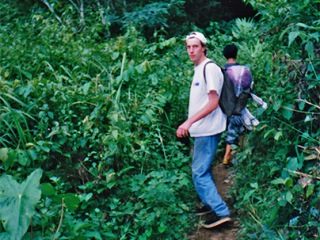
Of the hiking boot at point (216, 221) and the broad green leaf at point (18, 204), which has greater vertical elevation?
the broad green leaf at point (18, 204)

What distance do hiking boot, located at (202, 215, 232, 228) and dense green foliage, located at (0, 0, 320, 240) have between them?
17 cm

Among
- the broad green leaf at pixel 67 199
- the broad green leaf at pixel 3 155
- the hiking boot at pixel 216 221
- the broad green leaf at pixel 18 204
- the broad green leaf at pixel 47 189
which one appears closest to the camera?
the broad green leaf at pixel 18 204

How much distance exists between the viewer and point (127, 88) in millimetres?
6504

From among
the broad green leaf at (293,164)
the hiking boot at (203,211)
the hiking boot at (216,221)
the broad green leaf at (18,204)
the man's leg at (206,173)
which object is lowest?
the hiking boot at (203,211)

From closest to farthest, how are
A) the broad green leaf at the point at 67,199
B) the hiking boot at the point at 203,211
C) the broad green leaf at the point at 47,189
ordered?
the broad green leaf at the point at 47,189, the broad green leaf at the point at 67,199, the hiking boot at the point at 203,211

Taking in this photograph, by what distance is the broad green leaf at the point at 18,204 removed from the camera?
140 inches

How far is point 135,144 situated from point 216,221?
126 centimetres

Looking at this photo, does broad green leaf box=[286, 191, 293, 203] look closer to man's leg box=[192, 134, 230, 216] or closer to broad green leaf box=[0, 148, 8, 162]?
man's leg box=[192, 134, 230, 216]

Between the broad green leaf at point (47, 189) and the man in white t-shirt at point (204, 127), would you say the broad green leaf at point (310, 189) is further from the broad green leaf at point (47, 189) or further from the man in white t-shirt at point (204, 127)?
the broad green leaf at point (47, 189)

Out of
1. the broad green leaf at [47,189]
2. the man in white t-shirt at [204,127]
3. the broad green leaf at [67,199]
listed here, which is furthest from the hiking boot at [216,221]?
the broad green leaf at [47,189]

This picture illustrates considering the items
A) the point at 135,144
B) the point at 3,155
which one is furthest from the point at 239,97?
the point at 3,155

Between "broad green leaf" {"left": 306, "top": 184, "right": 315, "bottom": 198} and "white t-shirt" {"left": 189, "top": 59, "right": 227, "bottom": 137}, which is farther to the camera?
"white t-shirt" {"left": 189, "top": 59, "right": 227, "bottom": 137}

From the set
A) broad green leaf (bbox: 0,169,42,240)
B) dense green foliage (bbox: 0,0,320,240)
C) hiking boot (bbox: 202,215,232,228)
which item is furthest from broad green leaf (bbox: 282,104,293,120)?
broad green leaf (bbox: 0,169,42,240)

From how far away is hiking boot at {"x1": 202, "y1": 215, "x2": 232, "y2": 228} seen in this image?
5.00m
